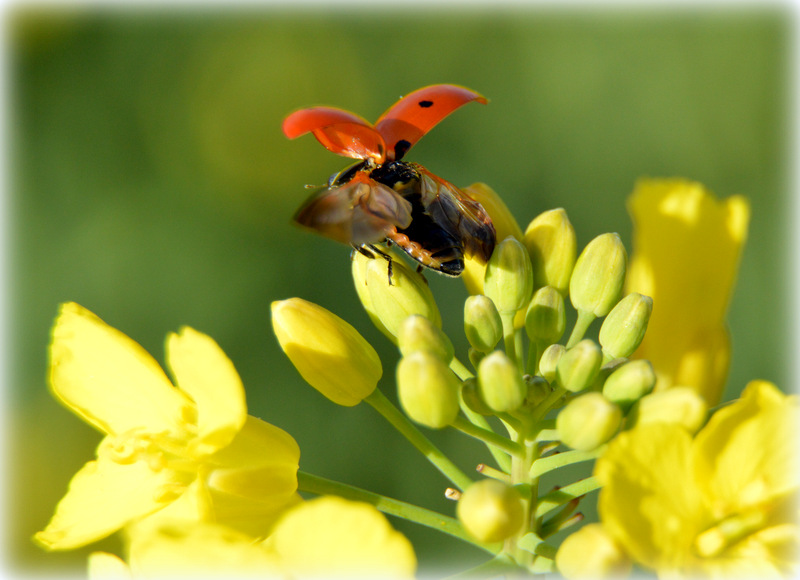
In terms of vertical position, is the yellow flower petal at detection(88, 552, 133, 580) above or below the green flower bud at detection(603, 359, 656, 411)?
below

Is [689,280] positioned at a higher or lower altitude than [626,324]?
higher

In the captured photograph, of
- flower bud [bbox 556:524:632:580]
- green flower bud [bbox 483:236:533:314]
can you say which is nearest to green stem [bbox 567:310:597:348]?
green flower bud [bbox 483:236:533:314]

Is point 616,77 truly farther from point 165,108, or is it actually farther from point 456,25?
point 165,108

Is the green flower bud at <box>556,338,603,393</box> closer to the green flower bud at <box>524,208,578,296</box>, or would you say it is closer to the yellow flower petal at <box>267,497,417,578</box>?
the green flower bud at <box>524,208,578,296</box>

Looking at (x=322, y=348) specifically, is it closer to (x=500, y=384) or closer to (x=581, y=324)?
(x=500, y=384)

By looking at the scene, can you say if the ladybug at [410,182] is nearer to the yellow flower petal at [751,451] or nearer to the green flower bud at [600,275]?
the green flower bud at [600,275]

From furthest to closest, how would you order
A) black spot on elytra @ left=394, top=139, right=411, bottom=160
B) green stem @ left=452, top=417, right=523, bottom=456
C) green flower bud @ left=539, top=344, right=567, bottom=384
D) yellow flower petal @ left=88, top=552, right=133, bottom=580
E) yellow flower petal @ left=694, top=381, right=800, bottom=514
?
1. black spot on elytra @ left=394, top=139, right=411, bottom=160
2. green flower bud @ left=539, top=344, right=567, bottom=384
3. green stem @ left=452, top=417, right=523, bottom=456
4. yellow flower petal @ left=88, top=552, right=133, bottom=580
5. yellow flower petal @ left=694, top=381, right=800, bottom=514

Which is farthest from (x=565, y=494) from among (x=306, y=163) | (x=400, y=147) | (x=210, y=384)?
(x=306, y=163)
